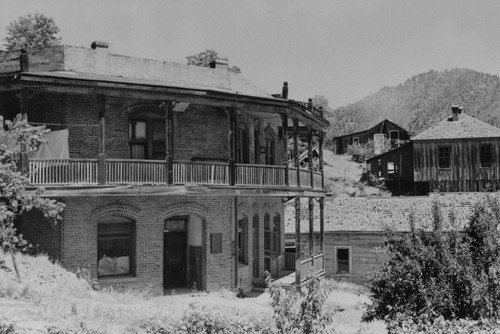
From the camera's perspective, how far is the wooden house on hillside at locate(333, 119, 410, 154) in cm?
7231

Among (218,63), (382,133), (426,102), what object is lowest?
(218,63)

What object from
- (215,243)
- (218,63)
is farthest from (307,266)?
(218,63)

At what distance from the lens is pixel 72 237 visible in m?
20.2

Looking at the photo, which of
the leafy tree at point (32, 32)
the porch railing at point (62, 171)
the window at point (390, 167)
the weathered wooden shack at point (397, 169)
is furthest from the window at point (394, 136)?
the porch railing at point (62, 171)

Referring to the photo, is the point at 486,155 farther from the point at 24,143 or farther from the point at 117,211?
the point at 24,143

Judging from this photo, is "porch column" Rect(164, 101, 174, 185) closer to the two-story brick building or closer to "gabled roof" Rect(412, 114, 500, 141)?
the two-story brick building

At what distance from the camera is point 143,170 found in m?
20.1

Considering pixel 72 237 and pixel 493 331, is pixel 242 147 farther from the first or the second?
pixel 493 331

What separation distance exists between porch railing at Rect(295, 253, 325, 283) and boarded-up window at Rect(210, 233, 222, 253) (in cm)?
323

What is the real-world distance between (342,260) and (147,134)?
16941 mm

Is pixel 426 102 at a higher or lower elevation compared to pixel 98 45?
higher

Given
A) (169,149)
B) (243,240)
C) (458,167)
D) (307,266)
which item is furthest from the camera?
(458,167)

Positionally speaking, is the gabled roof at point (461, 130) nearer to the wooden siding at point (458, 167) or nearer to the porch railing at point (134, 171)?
the wooden siding at point (458, 167)

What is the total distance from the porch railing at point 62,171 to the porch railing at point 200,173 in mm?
2862
